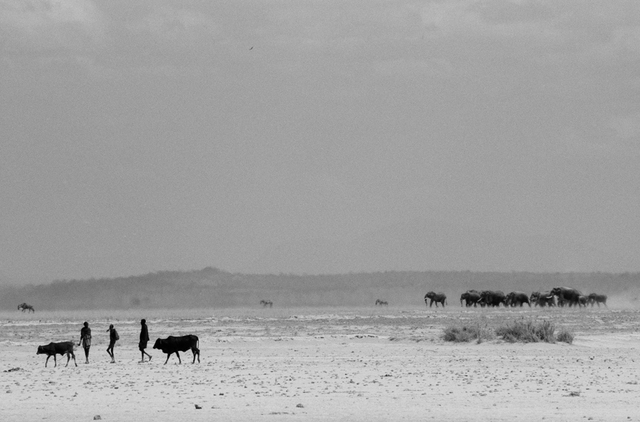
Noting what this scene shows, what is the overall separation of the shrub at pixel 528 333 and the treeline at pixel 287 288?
2687 inches

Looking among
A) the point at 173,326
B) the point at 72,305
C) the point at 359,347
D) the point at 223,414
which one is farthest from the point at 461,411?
the point at 72,305

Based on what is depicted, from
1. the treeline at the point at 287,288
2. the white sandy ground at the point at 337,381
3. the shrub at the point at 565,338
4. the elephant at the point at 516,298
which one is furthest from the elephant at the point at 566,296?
the shrub at the point at 565,338

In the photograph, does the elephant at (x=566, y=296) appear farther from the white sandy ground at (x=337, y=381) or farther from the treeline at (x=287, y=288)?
the white sandy ground at (x=337, y=381)

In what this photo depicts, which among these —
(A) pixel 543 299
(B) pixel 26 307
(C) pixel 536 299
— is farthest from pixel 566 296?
(B) pixel 26 307

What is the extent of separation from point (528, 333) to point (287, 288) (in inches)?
4190

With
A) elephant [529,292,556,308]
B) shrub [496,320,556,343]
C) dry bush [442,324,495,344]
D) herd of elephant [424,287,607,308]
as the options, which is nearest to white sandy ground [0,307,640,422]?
shrub [496,320,556,343]

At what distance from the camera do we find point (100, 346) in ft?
126

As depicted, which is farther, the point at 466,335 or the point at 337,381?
the point at 466,335

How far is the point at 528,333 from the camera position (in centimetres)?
3778

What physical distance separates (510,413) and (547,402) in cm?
182

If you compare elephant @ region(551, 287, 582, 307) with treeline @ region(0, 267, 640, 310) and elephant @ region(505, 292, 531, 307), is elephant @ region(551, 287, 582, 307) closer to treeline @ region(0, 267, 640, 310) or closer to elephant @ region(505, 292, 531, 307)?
elephant @ region(505, 292, 531, 307)

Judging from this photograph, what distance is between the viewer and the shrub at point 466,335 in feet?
125

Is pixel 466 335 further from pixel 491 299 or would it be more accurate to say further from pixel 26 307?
pixel 26 307

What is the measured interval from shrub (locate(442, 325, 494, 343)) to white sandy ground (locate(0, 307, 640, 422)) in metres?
0.68
